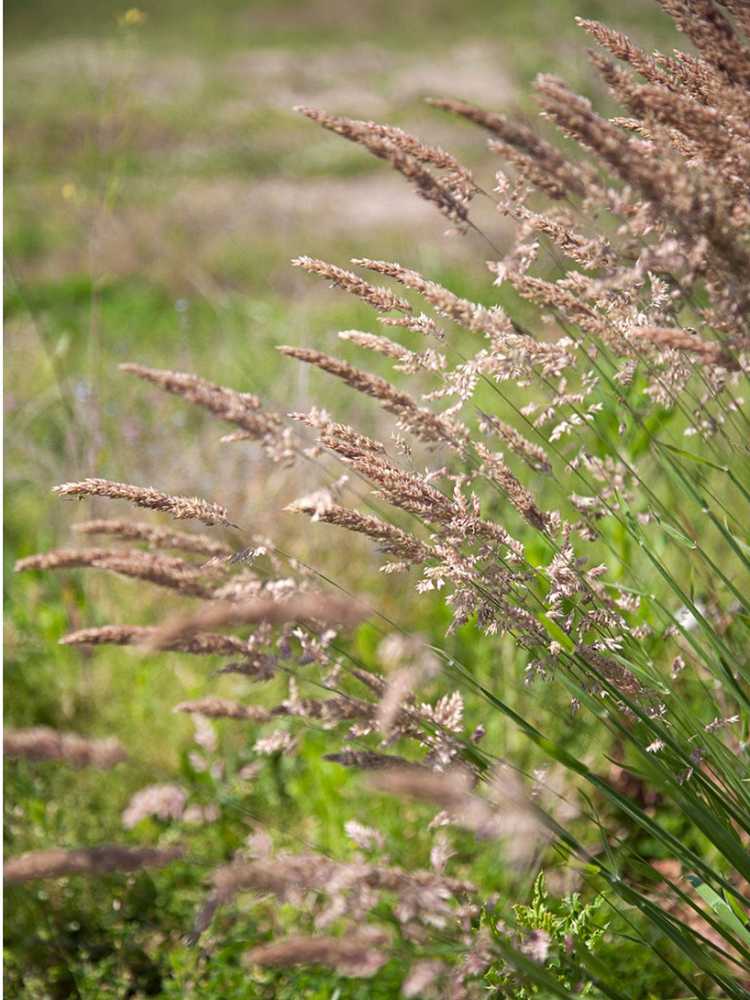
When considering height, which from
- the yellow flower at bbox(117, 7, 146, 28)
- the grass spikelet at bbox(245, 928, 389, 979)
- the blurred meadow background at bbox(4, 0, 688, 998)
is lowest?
the blurred meadow background at bbox(4, 0, 688, 998)

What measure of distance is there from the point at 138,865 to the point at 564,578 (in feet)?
2.05

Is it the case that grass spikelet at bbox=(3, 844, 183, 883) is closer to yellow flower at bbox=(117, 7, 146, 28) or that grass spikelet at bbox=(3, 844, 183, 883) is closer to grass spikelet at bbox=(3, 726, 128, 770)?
grass spikelet at bbox=(3, 726, 128, 770)

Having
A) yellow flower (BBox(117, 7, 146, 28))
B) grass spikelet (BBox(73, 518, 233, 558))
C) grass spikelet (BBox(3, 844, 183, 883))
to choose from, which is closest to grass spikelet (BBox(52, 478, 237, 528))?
grass spikelet (BBox(73, 518, 233, 558))

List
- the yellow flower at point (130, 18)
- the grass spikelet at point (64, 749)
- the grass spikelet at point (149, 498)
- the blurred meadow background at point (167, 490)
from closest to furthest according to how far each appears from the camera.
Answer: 1. the grass spikelet at point (149, 498)
2. the grass spikelet at point (64, 749)
3. the blurred meadow background at point (167, 490)
4. the yellow flower at point (130, 18)

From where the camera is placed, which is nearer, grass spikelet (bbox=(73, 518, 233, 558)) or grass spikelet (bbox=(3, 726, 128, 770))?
grass spikelet (bbox=(73, 518, 233, 558))

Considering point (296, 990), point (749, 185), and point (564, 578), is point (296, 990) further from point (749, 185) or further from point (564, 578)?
point (749, 185)

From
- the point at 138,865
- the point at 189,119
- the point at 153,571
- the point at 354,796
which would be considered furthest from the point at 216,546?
the point at 189,119

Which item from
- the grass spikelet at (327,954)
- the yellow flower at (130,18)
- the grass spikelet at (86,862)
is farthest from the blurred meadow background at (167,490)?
the grass spikelet at (327,954)

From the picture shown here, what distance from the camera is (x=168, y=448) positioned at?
4.09 m

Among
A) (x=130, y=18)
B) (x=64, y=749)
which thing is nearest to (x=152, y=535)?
(x=64, y=749)

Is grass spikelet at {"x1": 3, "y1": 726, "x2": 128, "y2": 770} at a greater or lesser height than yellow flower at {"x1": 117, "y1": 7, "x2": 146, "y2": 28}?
lesser

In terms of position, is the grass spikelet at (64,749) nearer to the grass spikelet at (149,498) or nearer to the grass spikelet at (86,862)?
the grass spikelet at (86,862)

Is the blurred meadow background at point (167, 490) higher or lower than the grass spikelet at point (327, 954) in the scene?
lower

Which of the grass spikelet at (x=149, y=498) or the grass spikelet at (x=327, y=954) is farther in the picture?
the grass spikelet at (x=149, y=498)
